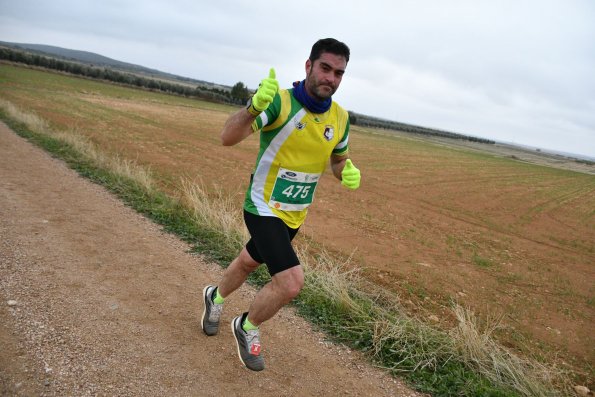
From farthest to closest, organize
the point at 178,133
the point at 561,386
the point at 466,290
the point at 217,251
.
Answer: the point at 178,133, the point at 466,290, the point at 217,251, the point at 561,386

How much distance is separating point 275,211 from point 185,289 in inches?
76.6

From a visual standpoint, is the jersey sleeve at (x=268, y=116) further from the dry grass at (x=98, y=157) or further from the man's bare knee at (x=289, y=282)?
the dry grass at (x=98, y=157)

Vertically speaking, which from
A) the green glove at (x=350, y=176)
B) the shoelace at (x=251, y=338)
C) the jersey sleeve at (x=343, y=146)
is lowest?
the shoelace at (x=251, y=338)

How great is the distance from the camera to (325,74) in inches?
119

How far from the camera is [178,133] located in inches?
1016

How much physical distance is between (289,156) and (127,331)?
2.08 metres

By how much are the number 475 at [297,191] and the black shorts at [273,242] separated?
0.23m

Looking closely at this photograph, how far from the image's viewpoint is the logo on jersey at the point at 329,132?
3262 mm

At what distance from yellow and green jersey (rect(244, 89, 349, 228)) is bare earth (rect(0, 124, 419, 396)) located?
1.28 meters

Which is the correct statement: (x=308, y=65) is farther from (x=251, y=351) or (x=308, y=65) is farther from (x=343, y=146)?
(x=251, y=351)

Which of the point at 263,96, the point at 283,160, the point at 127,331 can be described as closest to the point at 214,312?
the point at 127,331

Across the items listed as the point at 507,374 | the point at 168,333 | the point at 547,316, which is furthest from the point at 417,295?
the point at 168,333

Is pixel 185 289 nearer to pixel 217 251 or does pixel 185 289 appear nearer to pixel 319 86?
pixel 217 251

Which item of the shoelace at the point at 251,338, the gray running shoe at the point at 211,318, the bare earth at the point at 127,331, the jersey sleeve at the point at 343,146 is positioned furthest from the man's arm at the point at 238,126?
the bare earth at the point at 127,331
